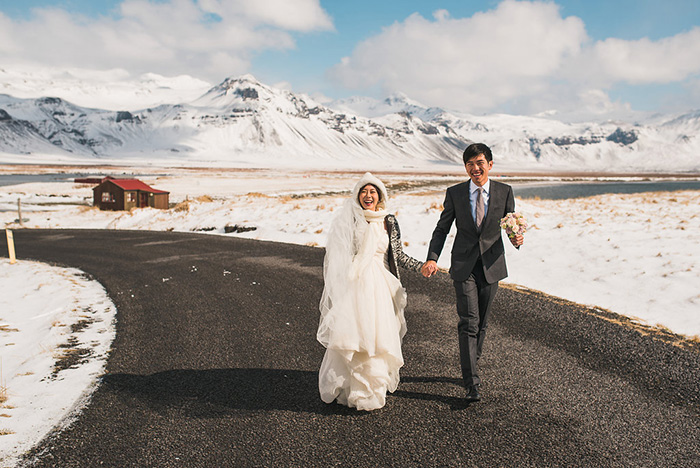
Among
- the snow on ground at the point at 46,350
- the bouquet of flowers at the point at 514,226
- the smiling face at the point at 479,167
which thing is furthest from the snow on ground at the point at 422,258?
the smiling face at the point at 479,167

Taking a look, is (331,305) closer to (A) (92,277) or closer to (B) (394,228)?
(B) (394,228)

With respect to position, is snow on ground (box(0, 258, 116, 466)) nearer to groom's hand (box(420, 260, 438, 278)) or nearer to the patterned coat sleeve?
the patterned coat sleeve

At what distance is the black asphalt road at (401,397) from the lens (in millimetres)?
3775

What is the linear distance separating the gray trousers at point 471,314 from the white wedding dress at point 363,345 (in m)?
0.73

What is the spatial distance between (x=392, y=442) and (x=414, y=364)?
170 centimetres

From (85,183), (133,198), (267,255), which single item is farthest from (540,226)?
(85,183)

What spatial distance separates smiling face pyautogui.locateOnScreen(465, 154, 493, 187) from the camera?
462 centimetres

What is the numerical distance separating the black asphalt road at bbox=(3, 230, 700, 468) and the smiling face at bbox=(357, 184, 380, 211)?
202cm

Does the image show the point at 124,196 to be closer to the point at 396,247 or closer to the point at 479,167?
the point at 396,247

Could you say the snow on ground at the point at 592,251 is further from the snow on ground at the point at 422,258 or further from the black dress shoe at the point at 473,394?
the black dress shoe at the point at 473,394

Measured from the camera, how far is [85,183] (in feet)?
234

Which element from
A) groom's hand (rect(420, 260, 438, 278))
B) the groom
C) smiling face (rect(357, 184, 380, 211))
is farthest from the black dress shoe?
smiling face (rect(357, 184, 380, 211))

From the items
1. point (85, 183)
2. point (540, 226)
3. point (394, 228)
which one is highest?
point (394, 228)

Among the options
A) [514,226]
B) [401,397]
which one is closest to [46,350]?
[401,397]
